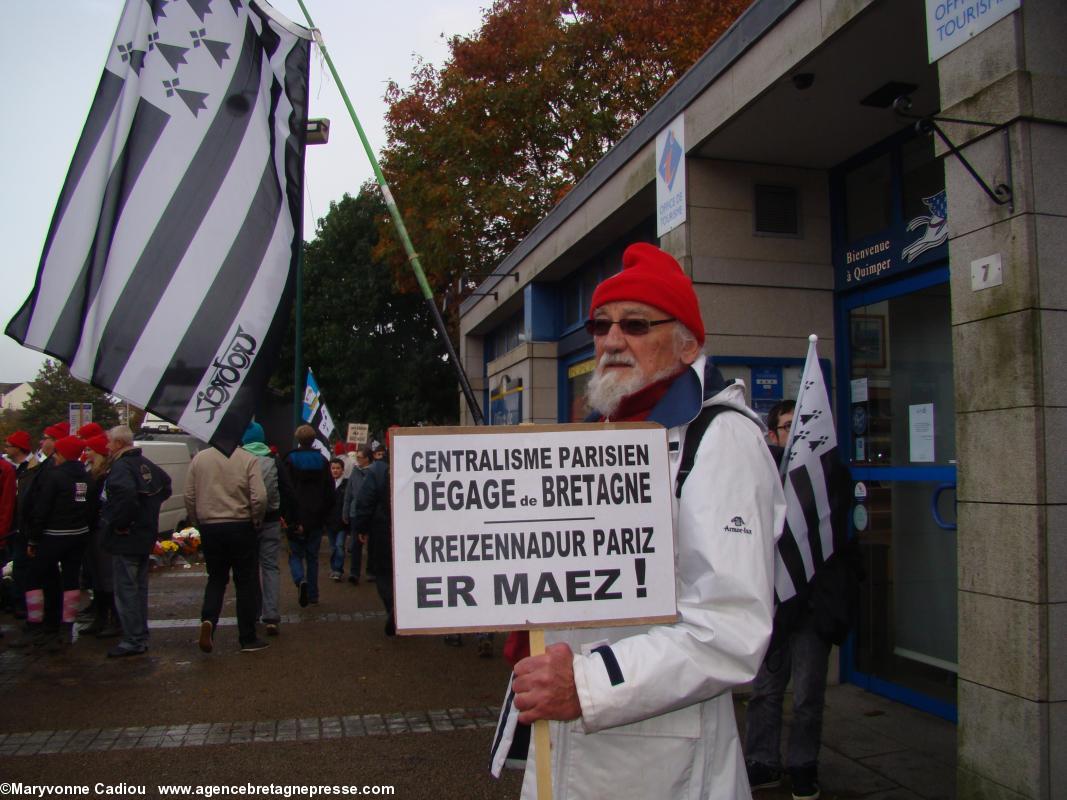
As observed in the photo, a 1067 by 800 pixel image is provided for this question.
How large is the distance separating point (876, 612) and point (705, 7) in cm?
1453

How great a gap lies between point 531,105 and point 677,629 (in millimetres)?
17734

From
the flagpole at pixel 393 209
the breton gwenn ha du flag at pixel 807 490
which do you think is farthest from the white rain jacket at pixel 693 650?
the breton gwenn ha du flag at pixel 807 490

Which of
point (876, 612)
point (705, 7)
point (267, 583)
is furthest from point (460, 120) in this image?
point (876, 612)

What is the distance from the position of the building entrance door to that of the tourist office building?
0.05 ft

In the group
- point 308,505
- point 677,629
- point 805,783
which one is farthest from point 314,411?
point 677,629

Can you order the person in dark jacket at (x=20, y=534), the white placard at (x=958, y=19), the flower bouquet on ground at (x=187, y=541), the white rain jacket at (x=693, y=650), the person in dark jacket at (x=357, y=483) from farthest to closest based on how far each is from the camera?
the flower bouquet on ground at (x=187, y=541), the person in dark jacket at (x=357, y=483), the person in dark jacket at (x=20, y=534), the white placard at (x=958, y=19), the white rain jacket at (x=693, y=650)

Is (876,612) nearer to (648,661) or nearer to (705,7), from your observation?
(648,661)

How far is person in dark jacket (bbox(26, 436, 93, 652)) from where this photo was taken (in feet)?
25.2

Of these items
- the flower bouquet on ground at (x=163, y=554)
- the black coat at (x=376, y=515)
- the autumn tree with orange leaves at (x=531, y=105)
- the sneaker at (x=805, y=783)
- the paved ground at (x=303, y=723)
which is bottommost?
the flower bouquet on ground at (x=163, y=554)

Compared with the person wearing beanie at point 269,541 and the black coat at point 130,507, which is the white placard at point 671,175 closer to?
the person wearing beanie at point 269,541

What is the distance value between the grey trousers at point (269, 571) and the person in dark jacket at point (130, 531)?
1131 millimetres

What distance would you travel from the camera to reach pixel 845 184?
6.79 metres

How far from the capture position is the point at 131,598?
741 cm

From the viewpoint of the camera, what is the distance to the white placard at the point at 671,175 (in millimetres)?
6734
